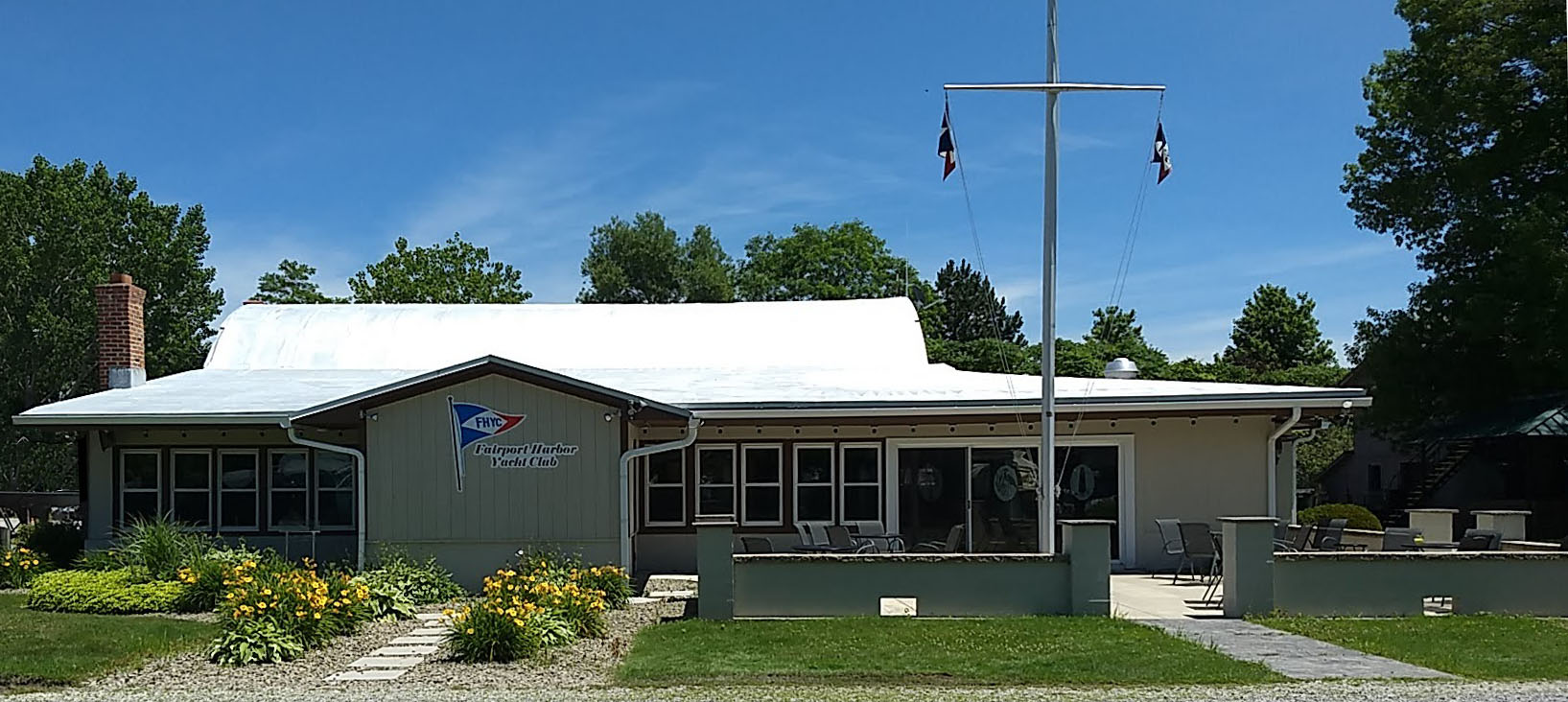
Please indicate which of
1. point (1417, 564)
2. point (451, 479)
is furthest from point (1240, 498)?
point (451, 479)

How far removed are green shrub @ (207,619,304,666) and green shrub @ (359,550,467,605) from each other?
128 inches

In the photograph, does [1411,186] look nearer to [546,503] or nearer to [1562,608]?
[1562,608]

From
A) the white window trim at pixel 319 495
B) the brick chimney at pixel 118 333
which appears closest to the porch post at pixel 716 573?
the white window trim at pixel 319 495

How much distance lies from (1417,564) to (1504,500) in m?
22.7

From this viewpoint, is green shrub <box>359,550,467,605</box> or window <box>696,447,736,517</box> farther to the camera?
window <box>696,447,736,517</box>

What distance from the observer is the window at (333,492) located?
18.8 m

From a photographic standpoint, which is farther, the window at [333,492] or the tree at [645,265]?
the tree at [645,265]

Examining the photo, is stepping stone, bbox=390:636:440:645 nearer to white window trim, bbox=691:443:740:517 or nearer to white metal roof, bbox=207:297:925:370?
white window trim, bbox=691:443:740:517

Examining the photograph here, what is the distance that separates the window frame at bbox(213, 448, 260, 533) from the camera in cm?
1873

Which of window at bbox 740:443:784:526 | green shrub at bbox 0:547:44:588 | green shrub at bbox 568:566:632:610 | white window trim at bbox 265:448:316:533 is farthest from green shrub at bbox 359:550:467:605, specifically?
green shrub at bbox 0:547:44:588

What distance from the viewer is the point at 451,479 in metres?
16.3

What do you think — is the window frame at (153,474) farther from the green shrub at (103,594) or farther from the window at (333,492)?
the green shrub at (103,594)

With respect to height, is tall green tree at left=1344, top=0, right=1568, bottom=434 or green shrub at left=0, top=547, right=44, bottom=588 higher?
tall green tree at left=1344, top=0, right=1568, bottom=434

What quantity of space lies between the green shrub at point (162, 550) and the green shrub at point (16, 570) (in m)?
1.40
